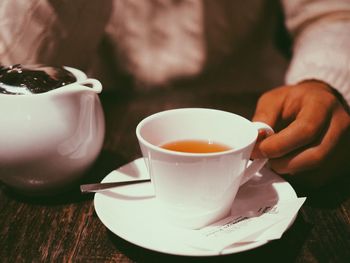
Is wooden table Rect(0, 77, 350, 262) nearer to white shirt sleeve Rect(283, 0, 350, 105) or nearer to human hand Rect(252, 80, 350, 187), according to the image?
human hand Rect(252, 80, 350, 187)

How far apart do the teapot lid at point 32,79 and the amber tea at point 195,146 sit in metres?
0.19

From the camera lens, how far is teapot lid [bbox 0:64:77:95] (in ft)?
1.79

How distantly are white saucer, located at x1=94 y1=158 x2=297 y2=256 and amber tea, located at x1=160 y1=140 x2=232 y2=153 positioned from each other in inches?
3.0

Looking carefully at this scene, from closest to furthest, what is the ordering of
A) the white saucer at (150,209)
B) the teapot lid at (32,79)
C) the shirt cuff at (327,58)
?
the white saucer at (150,209) < the teapot lid at (32,79) < the shirt cuff at (327,58)

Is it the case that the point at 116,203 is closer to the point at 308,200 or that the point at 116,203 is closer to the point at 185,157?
the point at 185,157

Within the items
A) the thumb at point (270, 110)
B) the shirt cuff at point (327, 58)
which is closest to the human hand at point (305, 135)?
the thumb at point (270, 110)

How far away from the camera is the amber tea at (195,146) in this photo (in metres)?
0.58

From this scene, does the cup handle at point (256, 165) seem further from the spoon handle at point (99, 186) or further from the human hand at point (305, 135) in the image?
the spoon handle at point (99, 186)

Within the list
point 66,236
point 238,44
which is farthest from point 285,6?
point 66,236

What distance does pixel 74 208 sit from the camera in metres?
0.58

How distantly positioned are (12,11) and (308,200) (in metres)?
0.67

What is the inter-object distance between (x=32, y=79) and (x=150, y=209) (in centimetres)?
26

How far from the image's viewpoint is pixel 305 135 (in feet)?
1.89

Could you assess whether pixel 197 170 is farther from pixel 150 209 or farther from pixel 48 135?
pixel 48 135
